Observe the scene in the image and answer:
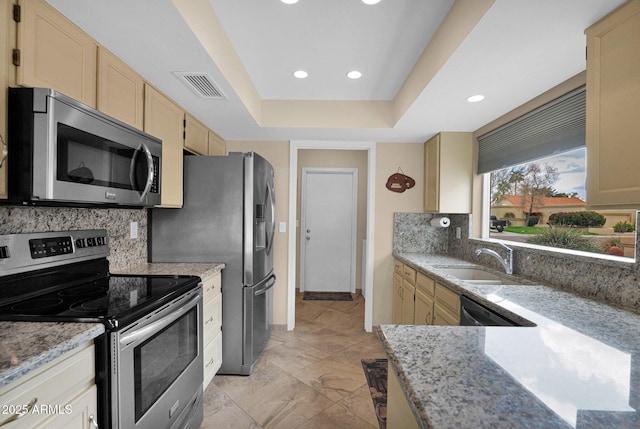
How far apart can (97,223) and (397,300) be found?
263cm

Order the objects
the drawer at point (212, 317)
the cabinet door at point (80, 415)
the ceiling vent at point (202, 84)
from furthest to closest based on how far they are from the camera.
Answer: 1. the drawer at point (212, 317)
2. the ceiling vent at point (202, 84)
3. the cabinet door at point (80, 415)

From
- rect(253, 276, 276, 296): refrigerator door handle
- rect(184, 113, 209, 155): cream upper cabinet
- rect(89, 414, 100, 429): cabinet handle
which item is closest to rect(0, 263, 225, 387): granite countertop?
rect(89, 414, 100, 429): cabinet handle

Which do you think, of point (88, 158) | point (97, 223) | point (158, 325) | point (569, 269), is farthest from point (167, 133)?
point (569, 269)

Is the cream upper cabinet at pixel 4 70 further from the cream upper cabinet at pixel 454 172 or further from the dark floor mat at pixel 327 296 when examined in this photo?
the dark floor mat at pixel 327 296

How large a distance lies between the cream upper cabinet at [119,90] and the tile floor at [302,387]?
6.12ft

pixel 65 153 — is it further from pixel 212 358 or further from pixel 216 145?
pixel 216 145

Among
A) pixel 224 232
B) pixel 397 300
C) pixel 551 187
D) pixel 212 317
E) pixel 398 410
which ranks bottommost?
pixel 397 300

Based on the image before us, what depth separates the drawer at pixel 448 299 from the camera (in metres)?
1.87

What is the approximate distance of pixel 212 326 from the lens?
2.23 m

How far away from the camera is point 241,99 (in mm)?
2258

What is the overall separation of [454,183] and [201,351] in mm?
2571

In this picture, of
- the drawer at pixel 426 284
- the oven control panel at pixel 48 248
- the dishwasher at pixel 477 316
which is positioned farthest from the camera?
the drawer at pixel 426 284

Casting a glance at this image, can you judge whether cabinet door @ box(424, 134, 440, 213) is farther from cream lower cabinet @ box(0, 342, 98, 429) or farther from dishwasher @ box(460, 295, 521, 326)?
cream lower cabinet @ box(0, 342, 98, 429)

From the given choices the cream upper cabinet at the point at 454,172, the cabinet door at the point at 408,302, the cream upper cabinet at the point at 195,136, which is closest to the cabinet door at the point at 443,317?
the cabinet door at the point at 408,302
